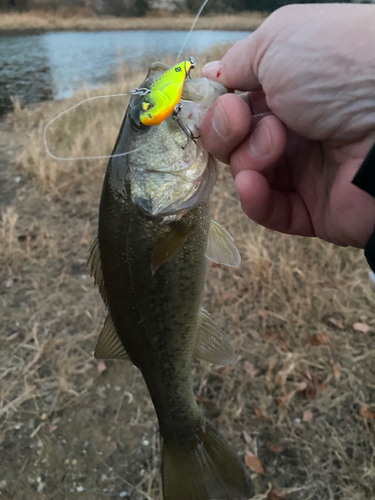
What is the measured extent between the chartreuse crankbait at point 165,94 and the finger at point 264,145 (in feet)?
1.15

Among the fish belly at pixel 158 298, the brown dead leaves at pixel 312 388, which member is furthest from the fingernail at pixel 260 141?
the brown dead leaves at pixel 312 388

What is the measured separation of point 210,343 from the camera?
1544mm

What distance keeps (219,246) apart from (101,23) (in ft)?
42.4

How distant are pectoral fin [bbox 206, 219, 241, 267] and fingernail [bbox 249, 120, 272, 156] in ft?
1.09

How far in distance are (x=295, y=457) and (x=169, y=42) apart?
38.5 feet

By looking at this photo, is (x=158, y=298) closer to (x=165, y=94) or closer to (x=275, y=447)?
(x=165, y=94)

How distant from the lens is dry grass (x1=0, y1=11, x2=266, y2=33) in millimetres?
5762

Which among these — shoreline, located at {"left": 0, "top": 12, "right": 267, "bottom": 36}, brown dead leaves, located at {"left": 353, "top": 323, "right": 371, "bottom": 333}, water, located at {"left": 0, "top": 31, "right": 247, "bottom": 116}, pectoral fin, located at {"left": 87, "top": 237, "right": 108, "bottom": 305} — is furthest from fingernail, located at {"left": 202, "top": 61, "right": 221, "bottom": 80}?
water, located at {"left": 0, "top": 31, "right": 247, "bottom": 116}

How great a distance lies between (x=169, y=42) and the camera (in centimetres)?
1070

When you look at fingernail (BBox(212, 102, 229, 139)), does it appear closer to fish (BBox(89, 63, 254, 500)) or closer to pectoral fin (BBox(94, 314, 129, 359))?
fish (BBox(89, 63, 254, 500))

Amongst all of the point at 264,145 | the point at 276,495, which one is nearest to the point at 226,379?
the point at 276,495

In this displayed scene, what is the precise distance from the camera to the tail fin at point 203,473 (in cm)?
151

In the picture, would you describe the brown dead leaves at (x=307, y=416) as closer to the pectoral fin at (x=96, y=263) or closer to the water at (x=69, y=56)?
the pectoral fin at (x=96, y=263)

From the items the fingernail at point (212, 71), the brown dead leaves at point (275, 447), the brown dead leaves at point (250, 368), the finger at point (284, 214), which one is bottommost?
the brown dead leaves at point (275, 447)
